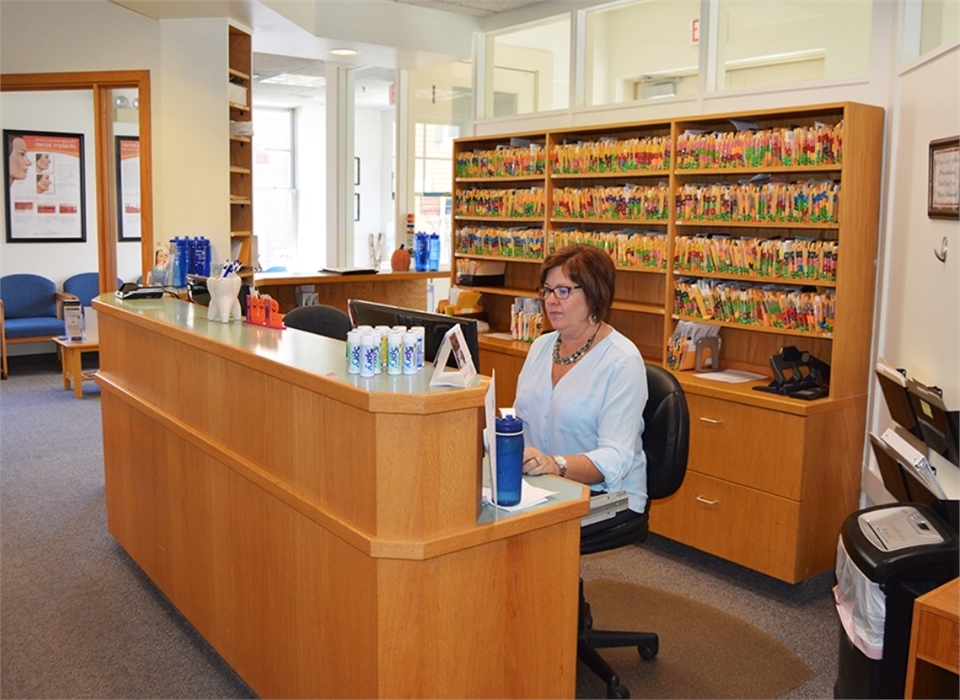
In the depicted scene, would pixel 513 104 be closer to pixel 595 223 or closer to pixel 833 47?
pixel 595 223

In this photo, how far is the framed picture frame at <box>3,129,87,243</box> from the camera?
8.38 metres

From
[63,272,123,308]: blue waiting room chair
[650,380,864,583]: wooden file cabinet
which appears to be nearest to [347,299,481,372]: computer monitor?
[650,380,864,583]: wooden file cabinet

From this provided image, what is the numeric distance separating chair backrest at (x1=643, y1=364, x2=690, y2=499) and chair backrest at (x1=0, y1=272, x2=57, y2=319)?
7518 mm

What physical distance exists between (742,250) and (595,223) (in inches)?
47.1

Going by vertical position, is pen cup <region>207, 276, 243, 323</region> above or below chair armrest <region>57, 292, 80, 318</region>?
above

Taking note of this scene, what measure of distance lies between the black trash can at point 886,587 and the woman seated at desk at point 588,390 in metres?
0.69

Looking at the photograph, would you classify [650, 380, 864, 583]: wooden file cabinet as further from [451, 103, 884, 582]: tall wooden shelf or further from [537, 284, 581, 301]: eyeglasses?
[537, 284, 581, 301]: eyeglasses

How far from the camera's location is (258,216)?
463 inches

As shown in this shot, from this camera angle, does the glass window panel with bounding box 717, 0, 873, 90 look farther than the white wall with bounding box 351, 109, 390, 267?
No

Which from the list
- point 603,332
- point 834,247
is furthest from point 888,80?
point 603,332

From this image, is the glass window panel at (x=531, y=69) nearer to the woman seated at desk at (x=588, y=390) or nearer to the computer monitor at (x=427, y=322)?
the woman seated at desk at (x=588, y=390)

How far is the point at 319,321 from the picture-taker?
429 cm

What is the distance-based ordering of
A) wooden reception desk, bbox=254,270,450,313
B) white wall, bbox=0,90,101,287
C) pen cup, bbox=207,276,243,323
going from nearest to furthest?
pen cup, bbox=207,276,243,323 < wooden reception desk, bbox=254,270,450,313 < white wall, bbox=0,90,101,287

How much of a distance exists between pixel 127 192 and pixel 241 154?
4.33ft
